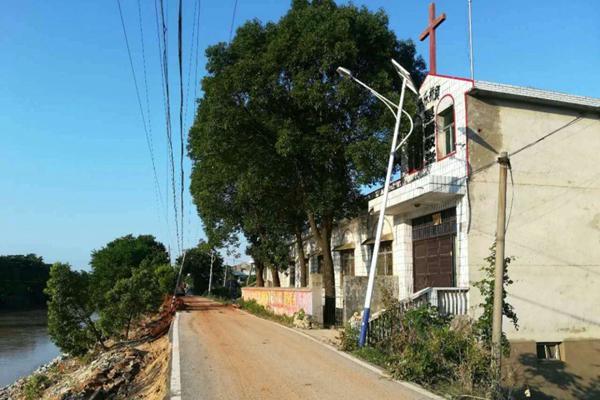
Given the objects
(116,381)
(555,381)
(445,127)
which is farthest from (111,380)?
(445,127)

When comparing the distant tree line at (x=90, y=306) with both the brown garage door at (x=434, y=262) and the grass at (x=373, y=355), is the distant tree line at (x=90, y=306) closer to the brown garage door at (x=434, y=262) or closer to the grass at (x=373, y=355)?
the brown garage door at (x=434, y=262)

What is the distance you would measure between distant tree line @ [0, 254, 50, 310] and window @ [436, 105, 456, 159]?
72092 millimetres

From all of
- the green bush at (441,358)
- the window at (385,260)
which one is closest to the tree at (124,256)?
the window at (385,260)

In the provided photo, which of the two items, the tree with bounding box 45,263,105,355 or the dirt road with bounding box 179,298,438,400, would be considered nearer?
the dirt road with bounding box 179,298,438,400

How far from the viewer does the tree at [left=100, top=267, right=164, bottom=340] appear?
22.3m

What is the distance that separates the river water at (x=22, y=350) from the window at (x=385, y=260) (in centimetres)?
1783

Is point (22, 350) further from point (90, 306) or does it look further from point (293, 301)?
point (293, 301)

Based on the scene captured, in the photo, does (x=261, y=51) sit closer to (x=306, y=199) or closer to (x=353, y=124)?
(x=353, y=124)

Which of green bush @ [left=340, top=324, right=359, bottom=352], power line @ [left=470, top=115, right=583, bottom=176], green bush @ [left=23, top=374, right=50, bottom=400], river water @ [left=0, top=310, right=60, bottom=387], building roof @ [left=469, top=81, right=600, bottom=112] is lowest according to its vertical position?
river water @ [left=0, top=310, right=60, bottom=387]

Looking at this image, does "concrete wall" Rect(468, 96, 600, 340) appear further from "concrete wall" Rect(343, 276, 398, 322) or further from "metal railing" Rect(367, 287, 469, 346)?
"concrete wall" Rect(343, 276, 398, 322)

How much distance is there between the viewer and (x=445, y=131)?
1622 cm

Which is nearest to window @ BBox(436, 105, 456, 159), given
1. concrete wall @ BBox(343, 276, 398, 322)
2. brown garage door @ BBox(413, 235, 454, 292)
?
brown garage door @ BBox(413, 235, 454, 292)

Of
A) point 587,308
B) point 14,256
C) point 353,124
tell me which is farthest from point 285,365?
point 14,256

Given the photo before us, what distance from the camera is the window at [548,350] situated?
14.4m
